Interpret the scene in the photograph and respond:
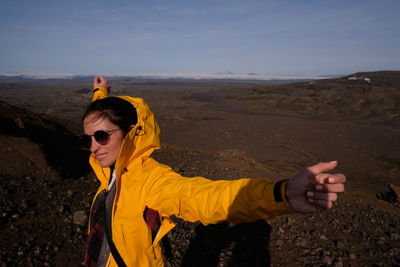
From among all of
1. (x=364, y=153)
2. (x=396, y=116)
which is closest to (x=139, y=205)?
(x=364, y=153)

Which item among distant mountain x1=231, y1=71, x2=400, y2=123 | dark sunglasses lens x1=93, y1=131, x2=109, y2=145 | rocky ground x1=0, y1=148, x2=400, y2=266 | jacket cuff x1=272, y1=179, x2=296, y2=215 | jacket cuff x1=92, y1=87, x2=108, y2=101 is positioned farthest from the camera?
distant mountain x1=231, y1=71, x2=400, y2=123

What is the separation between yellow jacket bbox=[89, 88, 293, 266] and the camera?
124 cm

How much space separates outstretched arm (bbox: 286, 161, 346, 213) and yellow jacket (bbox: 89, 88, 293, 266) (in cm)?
7

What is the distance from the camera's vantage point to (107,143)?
1814 millimetres

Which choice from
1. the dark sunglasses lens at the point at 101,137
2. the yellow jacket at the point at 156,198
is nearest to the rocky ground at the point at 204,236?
the yellow jacket at the point at 156,198

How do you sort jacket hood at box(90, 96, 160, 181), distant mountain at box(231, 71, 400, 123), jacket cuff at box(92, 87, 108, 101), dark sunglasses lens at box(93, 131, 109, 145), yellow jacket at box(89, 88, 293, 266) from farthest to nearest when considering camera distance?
distant mountain at box(231, 71, 400, 123), jacket cuff at box(92, 87, 108, 101), dark sunglasses lens at box(93, 131, 109, 145), jacket hood at box(90, 96, 160, 181), yellow jacket at box(89, 88, 293, 266)

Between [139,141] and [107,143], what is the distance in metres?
0.25

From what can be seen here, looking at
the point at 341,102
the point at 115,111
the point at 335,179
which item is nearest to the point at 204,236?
the point at 115,111

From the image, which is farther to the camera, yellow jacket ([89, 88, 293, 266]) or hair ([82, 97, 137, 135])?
hair ([82, 97, 137, 135])

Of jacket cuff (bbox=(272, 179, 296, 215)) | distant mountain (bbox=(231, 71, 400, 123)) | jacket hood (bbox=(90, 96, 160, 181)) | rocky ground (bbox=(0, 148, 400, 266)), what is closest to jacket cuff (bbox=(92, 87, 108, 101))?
jacket hood (bbox=(90, 96, 160, 181))

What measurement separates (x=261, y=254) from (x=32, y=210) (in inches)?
143

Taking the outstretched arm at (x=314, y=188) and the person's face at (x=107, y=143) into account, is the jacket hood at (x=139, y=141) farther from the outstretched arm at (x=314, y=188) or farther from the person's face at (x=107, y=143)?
the outstretched arm at (x=314, y=188)

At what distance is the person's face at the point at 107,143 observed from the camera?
1.80 meters

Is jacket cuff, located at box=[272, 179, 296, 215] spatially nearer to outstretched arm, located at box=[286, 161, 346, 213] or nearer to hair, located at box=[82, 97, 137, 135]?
outstretched arm, located at box=[286, 161, 346, 213]
